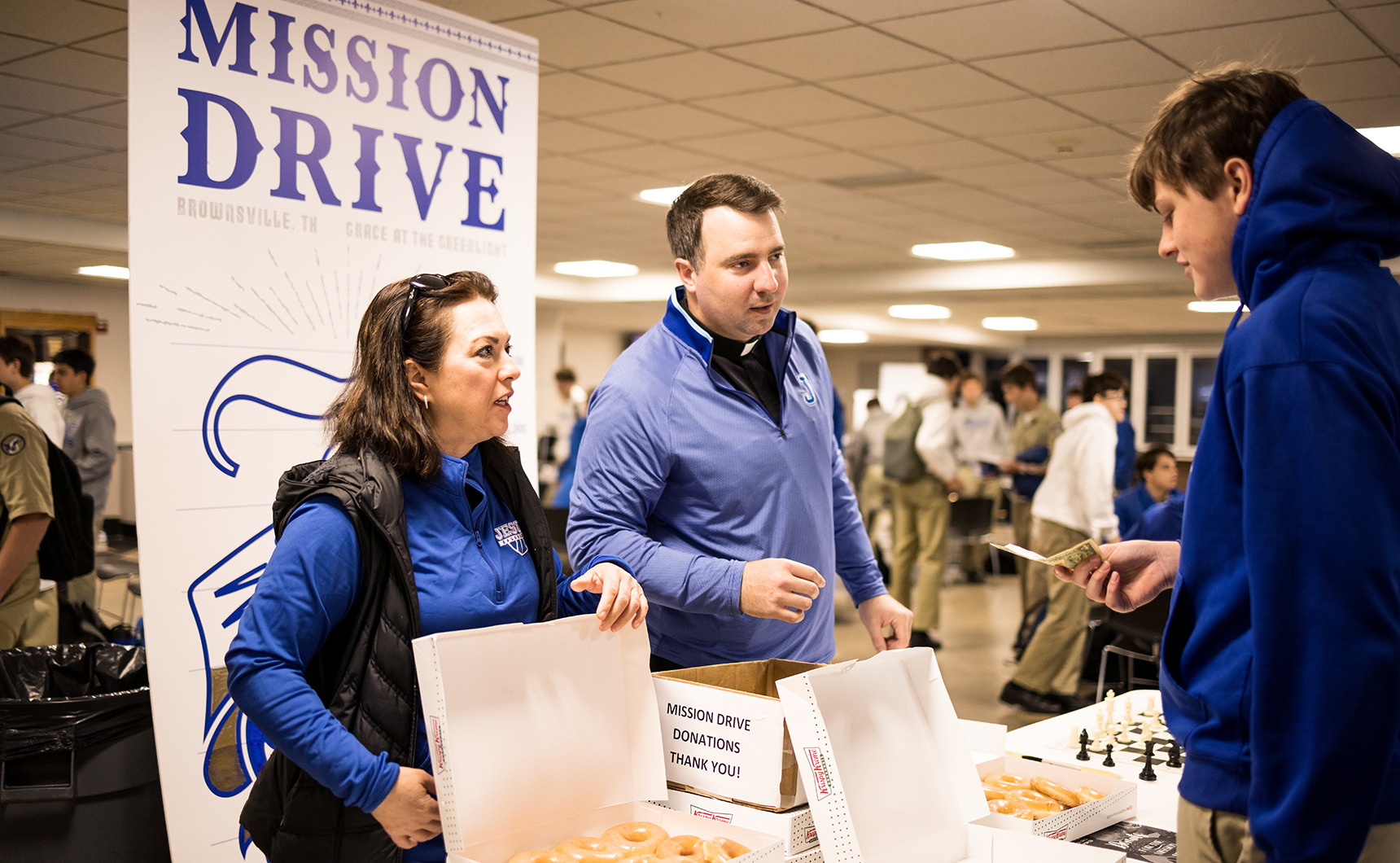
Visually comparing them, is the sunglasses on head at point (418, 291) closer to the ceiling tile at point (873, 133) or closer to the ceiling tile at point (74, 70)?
the ceiling tile at point (74, 70)

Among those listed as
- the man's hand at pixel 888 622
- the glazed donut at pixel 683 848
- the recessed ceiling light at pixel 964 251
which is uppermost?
the recessed ceiling light at pixel 964 251

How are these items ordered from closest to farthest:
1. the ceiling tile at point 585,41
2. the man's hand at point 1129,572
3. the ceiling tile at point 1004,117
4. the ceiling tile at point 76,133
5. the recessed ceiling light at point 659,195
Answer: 1. the man's hand at point 1129,572
2. the ceiling tile at point 585,41
3. the ceiling tile at point 1004,117
4. the ceiling tile at point 76,133
5. the recessed ceiling light at point 659,195

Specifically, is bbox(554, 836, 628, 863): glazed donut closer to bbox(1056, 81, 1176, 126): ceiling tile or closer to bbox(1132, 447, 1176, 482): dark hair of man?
bbox(1056, 81, 1176, 126): ceiling tile

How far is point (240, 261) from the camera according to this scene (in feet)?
7.70

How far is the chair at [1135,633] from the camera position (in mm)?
4520

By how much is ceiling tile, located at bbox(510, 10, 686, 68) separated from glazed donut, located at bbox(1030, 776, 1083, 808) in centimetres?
316

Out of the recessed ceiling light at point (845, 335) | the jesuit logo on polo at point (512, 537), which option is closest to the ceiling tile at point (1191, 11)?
the jesuit logo on polo at point (512, 537)

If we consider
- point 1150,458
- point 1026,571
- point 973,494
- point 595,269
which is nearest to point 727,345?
point 1150,458

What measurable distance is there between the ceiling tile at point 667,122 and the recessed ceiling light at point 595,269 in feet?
18.0

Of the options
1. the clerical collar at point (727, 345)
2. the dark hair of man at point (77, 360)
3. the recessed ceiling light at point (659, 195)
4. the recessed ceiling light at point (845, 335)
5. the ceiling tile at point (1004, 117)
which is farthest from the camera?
the recessed ceiling light at point (845, 335)

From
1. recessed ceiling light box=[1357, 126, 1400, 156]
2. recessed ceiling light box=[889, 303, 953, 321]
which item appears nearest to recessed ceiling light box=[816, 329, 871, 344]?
recessed ceiling light box=[889, 303, 953, 321]

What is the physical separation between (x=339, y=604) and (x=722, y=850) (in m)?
0.61

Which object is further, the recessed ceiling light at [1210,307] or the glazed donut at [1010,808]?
the recessed ceiling light at [1210,307]

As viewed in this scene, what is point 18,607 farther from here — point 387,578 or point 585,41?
point 585,41
